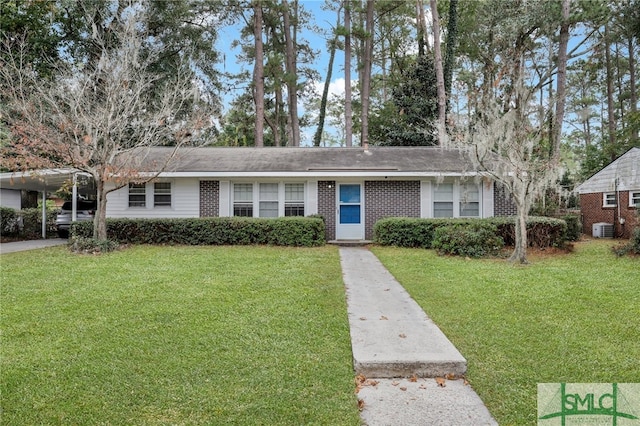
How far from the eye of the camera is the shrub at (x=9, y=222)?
16.2 meters

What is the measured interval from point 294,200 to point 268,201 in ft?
3.06

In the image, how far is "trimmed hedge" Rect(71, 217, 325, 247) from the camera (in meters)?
12.6

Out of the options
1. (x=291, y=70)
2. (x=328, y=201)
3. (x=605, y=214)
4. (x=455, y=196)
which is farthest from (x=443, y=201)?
(x=291, y=70)

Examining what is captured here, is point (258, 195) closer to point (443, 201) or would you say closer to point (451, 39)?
point (443, 201)

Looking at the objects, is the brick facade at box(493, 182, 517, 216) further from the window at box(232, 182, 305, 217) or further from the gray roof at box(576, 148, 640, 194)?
the window at box(232, 182, 305, 217)

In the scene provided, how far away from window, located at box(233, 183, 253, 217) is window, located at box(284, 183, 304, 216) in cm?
125

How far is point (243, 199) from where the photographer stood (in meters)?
14.9

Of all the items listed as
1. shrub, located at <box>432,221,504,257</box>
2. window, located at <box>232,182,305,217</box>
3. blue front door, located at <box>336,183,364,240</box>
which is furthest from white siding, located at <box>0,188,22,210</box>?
shrub, located at <box>432,221,504,257</box>

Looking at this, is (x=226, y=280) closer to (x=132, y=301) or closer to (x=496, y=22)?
(x=132, y=301)

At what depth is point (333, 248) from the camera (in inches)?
498

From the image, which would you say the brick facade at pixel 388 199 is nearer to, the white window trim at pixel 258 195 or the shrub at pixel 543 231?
the white window trim at pixel 258 195

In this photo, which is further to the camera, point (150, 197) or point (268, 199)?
point (150, 197)

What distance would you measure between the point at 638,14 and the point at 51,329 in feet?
87.1

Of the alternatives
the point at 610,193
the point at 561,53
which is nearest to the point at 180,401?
the point at 610,193
